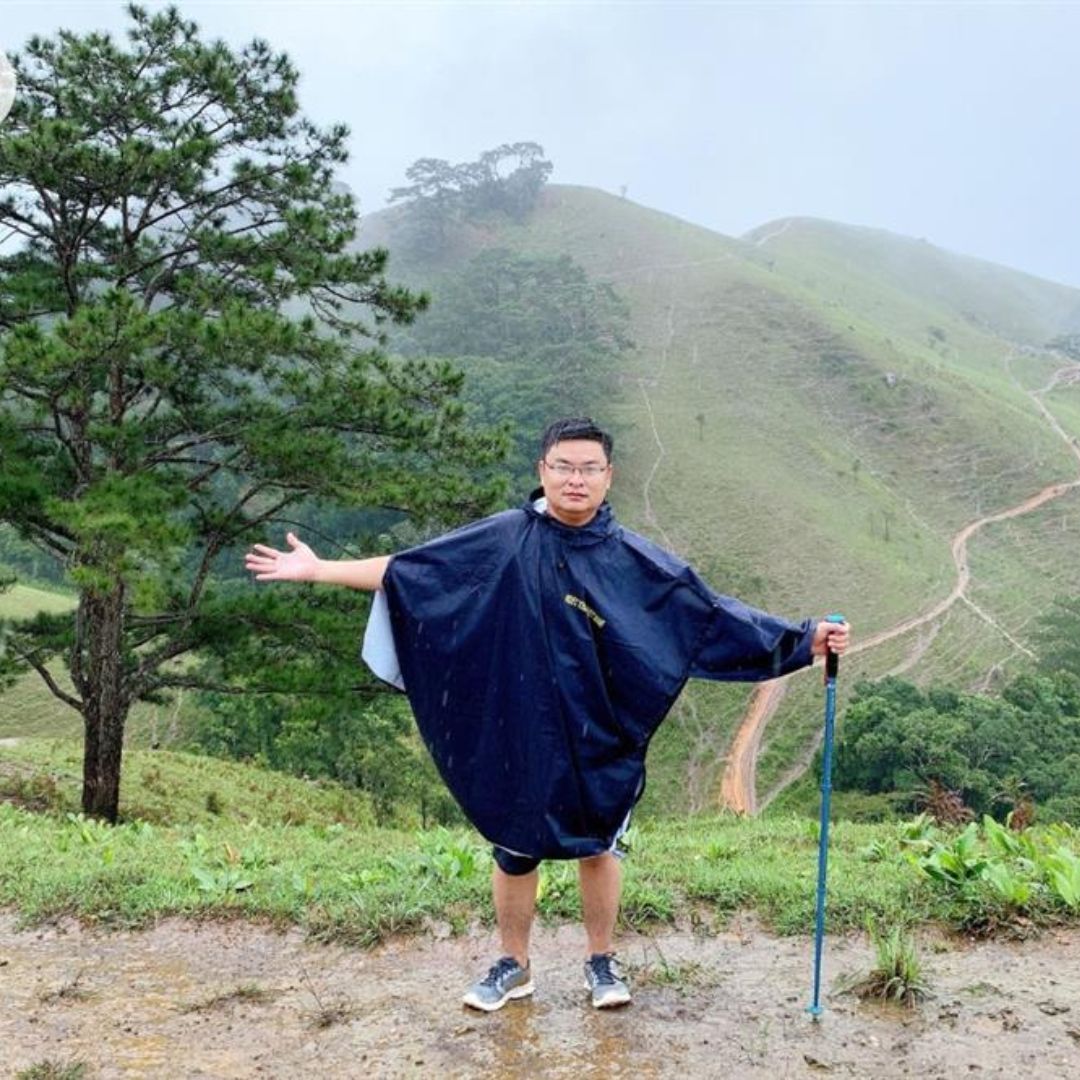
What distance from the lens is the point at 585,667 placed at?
2.85m

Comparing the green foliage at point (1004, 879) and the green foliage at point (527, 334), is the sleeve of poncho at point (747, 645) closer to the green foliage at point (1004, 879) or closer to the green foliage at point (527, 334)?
the green foliage at point (1004, 879)

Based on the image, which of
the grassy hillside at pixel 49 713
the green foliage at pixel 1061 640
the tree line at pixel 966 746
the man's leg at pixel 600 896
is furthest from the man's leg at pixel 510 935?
the green foliage at pixel 1061 640

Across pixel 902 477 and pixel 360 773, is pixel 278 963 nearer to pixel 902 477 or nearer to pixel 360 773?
pixel 360 773

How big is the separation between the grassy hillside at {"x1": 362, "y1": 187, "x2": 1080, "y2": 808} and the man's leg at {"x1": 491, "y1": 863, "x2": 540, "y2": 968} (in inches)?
956

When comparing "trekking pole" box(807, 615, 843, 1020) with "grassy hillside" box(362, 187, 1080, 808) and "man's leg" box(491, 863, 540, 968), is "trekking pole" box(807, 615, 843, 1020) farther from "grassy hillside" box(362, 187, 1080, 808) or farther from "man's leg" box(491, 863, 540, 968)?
"grassy hillside" box(362, 187, 1080, 808)

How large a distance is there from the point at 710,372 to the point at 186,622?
5097 centimetres

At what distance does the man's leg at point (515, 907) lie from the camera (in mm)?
3090

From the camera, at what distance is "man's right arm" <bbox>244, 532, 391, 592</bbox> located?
2.86m

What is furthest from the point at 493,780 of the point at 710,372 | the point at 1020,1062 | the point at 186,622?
the point at 710,372

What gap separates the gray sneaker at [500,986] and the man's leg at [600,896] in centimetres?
24

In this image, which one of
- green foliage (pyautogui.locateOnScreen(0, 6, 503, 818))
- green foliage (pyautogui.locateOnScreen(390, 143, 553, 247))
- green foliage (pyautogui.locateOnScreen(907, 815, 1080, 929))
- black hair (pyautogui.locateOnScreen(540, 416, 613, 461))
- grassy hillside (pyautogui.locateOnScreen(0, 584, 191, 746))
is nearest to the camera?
black hair (pyautogui.locateOnScreen(540, 416, 613, 461))

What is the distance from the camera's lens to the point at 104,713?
9641 mm

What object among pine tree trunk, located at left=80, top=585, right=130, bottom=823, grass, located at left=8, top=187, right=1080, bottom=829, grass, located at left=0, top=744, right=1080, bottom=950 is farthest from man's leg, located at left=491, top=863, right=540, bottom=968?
grass, located at left=8, top=187, right=1080, bottom=829

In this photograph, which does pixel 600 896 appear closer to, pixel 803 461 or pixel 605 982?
pixel 605 982
